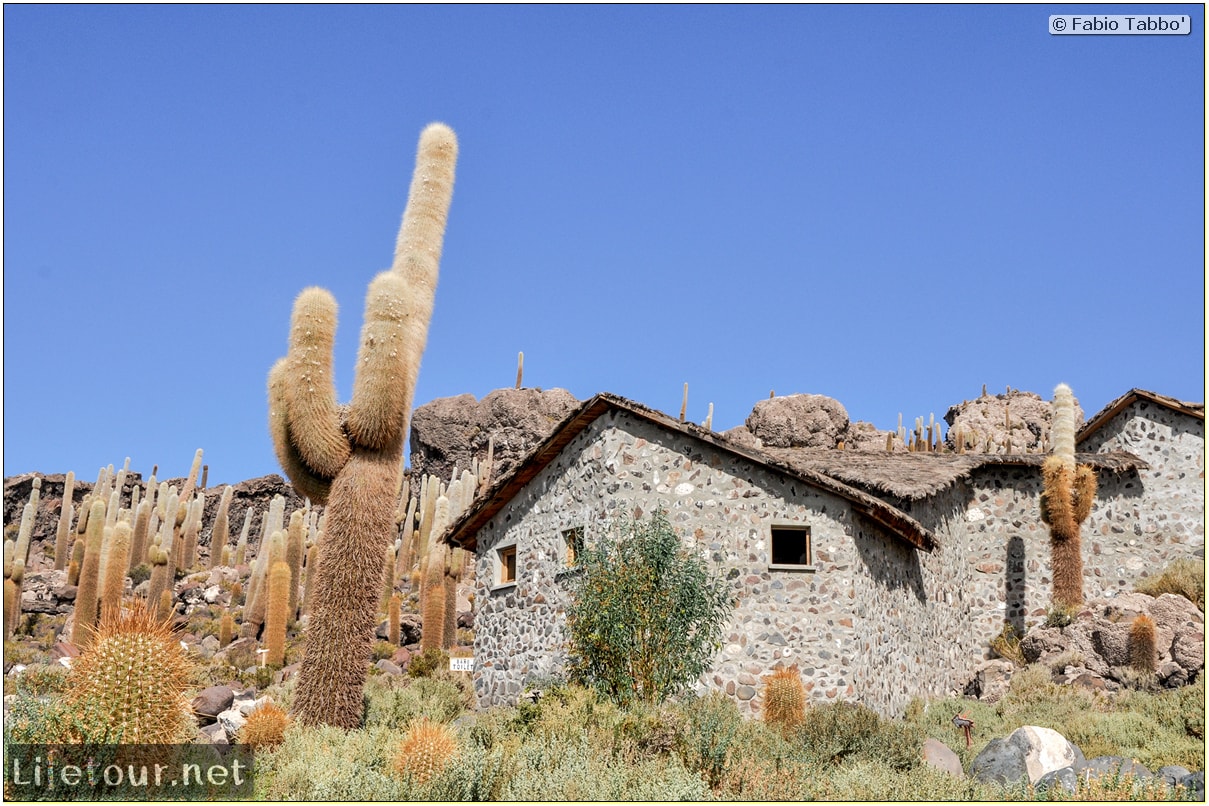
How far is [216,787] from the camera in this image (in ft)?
36.1

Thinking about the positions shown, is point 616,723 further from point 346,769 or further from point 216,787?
point 216,787

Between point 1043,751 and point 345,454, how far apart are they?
9.58 m

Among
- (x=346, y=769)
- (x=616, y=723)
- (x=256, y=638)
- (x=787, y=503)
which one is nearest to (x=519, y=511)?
(x=787, y=503)

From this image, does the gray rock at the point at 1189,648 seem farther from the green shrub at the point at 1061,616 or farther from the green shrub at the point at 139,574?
the green shrub at the point at 139,574

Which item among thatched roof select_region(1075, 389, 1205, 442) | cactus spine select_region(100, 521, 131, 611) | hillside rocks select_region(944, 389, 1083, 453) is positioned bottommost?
cactus spine select_region(100, 521, 131, 611)

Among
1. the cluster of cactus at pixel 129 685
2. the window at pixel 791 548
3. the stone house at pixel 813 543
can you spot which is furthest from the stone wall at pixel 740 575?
the cluster of cactus at pixel 129 685

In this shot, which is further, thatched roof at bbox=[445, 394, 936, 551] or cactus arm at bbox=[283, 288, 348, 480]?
thatched roof at bbox=[445, 394, 936, 551]

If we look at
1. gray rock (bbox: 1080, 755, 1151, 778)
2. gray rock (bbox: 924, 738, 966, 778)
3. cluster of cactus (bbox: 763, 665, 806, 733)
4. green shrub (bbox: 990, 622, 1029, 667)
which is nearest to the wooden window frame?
cluster of cactus (bbox: 763, 665, 806, 733)

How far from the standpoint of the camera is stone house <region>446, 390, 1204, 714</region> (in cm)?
1758

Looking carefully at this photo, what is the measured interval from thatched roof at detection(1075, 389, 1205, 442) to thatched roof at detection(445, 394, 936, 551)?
30.2 feet

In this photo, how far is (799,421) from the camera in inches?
1821

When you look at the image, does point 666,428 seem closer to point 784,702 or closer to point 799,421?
point 784,702

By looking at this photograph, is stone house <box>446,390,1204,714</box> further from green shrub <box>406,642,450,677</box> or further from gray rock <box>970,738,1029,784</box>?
green shrub <box>406,642,450,677</box>

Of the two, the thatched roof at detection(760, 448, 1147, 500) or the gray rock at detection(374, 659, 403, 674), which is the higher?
the thatched roof at detection(760, 448, 1147, 500)
